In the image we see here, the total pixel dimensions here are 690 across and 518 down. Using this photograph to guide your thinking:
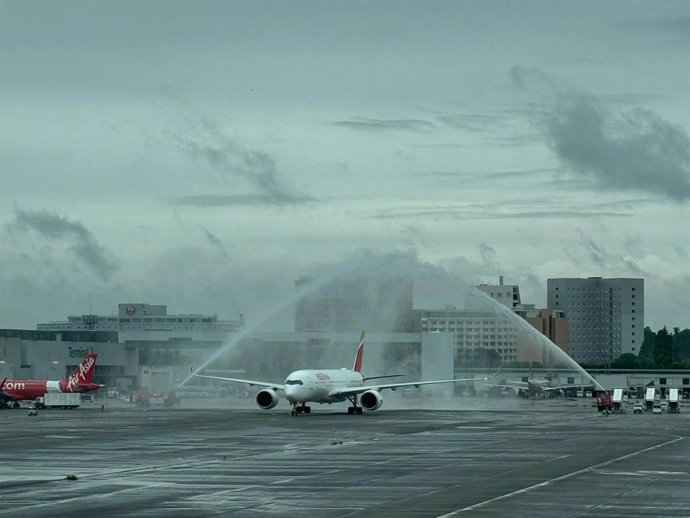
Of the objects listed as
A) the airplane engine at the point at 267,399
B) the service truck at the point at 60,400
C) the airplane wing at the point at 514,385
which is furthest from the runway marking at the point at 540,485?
the airplane wing at the point at 514,385

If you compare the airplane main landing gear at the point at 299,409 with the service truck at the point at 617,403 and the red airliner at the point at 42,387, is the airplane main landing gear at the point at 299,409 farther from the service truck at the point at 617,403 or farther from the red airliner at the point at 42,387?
the red airliner at the point at 42,387

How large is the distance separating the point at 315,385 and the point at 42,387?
4499 centimetres

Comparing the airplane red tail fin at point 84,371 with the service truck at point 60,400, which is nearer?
the service truck at point 60,400

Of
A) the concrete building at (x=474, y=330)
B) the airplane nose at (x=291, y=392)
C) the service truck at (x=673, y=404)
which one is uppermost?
the concrete building at (x=474, y=330)

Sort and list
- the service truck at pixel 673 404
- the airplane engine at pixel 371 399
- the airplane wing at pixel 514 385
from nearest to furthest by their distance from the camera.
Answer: the airplane engine at pixel 371 399 < the service truck at pixel 673 404 < the airplane wing at pixel 514 385

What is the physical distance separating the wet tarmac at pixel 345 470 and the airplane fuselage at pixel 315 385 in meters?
19.7

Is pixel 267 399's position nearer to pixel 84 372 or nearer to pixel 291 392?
pixel 291 392

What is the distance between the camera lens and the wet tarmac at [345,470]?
38.7 meters

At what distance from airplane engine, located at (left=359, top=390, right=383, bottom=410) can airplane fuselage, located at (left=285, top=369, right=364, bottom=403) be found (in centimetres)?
206

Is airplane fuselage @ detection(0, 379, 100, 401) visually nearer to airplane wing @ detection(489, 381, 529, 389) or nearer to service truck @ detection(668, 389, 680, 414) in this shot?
airplane wing @ detection(489, 381, 529, 389)

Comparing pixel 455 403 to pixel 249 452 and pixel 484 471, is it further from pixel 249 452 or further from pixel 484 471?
pixel 484 471

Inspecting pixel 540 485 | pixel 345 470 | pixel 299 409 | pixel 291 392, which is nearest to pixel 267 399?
pixel 299 409

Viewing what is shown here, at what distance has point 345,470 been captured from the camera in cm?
5175

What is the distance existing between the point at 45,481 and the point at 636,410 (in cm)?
9030
